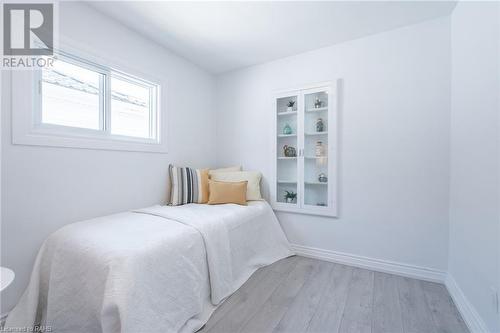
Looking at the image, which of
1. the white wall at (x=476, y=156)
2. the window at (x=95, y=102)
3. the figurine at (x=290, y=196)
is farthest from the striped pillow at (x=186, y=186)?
the white wall at (x=476, y=156)

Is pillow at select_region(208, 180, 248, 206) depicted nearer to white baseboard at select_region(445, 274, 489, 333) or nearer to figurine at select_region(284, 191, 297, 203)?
figurine at select_region(284, 191, 297, 203)

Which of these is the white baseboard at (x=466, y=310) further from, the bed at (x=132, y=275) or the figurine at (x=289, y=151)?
the figurine at (x=289, y=151)

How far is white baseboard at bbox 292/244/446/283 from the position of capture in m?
2.01

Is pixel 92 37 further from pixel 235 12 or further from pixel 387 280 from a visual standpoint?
pixel 387 280

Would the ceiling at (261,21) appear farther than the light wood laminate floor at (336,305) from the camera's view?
Yes

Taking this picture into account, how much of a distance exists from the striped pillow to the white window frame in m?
0.32

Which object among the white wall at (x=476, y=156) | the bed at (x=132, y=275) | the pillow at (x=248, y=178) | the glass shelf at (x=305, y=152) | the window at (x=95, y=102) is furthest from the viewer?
the pillow at (x=248, y=178)

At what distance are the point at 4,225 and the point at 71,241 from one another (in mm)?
491

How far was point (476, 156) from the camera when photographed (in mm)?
1456

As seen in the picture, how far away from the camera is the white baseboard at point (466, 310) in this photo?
4.38ft

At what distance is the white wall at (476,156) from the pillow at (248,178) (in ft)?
6.13

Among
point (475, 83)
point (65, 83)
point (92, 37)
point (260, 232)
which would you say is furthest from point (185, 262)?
point (475, 83)

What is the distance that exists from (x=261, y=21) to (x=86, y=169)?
2050 mm

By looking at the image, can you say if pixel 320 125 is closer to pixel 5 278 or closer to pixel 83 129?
pixel 83 129
